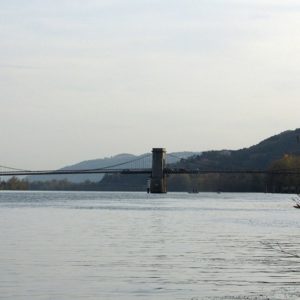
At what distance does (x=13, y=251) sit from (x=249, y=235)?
1636 cm

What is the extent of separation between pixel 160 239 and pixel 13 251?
1080 cm

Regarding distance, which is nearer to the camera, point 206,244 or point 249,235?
point 206,244

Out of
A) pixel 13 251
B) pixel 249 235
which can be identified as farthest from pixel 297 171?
pixel 13 251

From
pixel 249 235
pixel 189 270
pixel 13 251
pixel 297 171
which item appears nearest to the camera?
pixel 189 270

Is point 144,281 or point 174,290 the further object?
point 144,281

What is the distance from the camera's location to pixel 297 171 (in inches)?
7092

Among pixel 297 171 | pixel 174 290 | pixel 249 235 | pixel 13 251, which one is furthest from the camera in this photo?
pixel 297 171

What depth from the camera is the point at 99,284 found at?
87.4 ft

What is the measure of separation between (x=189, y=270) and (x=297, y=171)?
5980 inches

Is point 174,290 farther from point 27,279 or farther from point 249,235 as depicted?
point 249,235

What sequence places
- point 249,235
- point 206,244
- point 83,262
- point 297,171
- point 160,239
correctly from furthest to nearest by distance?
1. point 297,171
2. point 249,235
3. point 160,239
4. point 206,244
5. point 83,262

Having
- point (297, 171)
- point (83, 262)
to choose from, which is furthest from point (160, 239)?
point (297, 171)

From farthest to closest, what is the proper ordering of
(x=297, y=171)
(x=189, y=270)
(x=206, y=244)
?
1. (x=297, y=171)
2. (x=206, y=244)
3. (x=189, y=270)

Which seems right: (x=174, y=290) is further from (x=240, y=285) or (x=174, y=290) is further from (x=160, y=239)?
(x=160, y=239)
